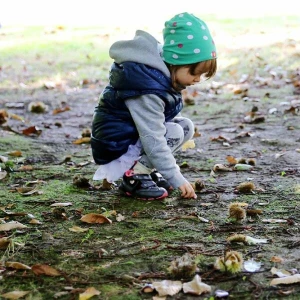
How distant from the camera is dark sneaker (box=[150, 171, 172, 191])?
133 inches

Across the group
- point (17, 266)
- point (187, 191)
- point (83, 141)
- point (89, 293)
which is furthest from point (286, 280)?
point (83, 141)

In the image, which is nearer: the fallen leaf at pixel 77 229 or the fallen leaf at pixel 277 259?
the fallen leaf at pixel 277 259

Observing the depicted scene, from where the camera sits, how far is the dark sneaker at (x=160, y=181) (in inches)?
133

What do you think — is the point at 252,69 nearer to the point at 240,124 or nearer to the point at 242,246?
the point at 240,124

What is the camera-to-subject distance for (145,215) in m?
2.90

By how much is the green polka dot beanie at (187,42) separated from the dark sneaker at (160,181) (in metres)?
0.73

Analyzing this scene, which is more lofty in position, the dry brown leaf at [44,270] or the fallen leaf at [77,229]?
the dry brown leaf at [44,270]

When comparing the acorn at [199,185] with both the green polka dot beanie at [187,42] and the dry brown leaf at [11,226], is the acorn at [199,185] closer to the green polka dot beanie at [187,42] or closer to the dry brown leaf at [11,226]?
the green polka dot beanie at [187,42]

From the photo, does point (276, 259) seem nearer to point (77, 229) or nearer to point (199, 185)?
point (77, 229)

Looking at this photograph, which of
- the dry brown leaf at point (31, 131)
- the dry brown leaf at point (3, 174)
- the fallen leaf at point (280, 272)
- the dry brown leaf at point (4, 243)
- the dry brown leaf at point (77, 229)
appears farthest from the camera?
the dry brown leaf at point (31, 131)

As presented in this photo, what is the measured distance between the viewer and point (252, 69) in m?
8.55

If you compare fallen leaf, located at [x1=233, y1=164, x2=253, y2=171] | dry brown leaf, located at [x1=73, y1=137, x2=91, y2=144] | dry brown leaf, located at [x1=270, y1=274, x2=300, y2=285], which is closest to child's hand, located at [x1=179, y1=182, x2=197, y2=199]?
fallen leaf, located at [x1=233, y1=164, x2=253, y2=171]

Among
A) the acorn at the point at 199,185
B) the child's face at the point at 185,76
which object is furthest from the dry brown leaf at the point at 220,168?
the child's face at the point at 185,76

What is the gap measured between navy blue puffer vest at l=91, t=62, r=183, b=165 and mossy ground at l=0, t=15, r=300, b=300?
0.28 m
